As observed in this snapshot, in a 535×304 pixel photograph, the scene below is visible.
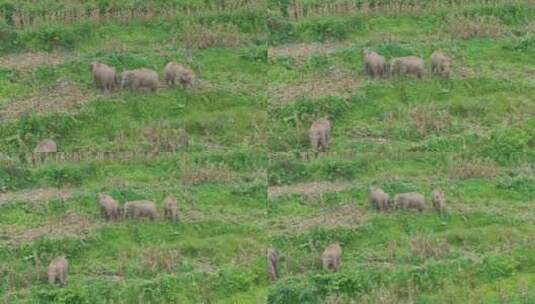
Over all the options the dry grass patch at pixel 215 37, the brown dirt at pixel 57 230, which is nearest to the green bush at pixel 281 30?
the dry grass patch at pixel 215 37

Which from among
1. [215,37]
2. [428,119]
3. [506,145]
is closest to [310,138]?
[428,119]

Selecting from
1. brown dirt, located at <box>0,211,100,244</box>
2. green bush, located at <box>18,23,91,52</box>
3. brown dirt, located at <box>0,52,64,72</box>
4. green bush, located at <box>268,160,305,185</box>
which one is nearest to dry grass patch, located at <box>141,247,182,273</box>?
brown dirt, located at <box>0,211,100,244</box>

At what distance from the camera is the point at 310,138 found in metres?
12.6

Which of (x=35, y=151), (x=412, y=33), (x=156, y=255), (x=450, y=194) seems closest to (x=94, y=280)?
(x=156, y=255)

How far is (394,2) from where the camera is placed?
14.4m

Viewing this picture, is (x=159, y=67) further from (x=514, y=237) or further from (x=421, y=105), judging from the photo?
(x=514, y=237)

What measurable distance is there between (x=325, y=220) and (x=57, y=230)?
2.36 metres

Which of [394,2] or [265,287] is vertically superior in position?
[394,2]

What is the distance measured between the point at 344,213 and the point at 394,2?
2.83 m

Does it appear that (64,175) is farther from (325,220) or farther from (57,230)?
(325,220)

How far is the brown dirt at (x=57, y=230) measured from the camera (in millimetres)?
12047

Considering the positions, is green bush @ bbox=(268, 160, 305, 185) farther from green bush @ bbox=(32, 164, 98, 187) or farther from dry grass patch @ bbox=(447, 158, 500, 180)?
green bush @ bbox=(32, 164, 98, 187)

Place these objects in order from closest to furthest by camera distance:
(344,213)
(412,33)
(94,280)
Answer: (94,280) < (344,213) < (412,33)

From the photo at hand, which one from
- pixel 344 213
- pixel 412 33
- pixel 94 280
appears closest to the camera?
pixel 94 280
